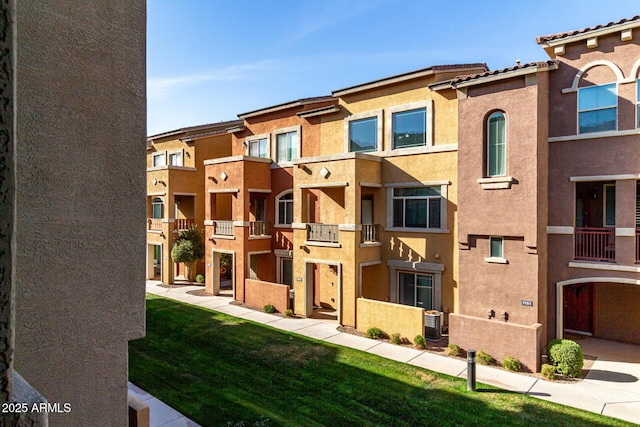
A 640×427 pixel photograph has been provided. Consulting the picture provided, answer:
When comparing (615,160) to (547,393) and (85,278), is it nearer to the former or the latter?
(547,393)

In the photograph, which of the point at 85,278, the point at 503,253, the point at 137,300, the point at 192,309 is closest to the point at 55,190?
the point at 85,278

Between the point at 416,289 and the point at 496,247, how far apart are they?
4.40 metres

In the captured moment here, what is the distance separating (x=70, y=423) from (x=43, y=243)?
1.64m

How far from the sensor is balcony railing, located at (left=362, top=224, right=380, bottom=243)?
17.2 meters

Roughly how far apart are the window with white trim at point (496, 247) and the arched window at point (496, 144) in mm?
2410

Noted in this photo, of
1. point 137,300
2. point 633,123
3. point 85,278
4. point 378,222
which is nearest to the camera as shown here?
point 85,278

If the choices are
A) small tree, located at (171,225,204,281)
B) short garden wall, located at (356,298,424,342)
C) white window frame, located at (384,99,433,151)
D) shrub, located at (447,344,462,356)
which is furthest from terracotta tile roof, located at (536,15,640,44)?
small tree, located at (171,225,204,281)

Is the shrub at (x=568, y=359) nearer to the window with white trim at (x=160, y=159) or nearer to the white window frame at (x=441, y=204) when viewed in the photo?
the white window frame at (x=441, y=204)

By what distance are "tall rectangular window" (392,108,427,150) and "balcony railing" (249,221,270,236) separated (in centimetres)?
910

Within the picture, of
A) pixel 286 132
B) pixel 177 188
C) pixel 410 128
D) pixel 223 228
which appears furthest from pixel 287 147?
pixel 177 188

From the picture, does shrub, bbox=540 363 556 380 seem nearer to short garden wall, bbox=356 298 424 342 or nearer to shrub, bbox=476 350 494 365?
shrub, bbox=476 350 494 365

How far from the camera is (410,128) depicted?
17000 millimetres

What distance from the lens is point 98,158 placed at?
348cm

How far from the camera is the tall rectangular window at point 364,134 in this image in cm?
1816
